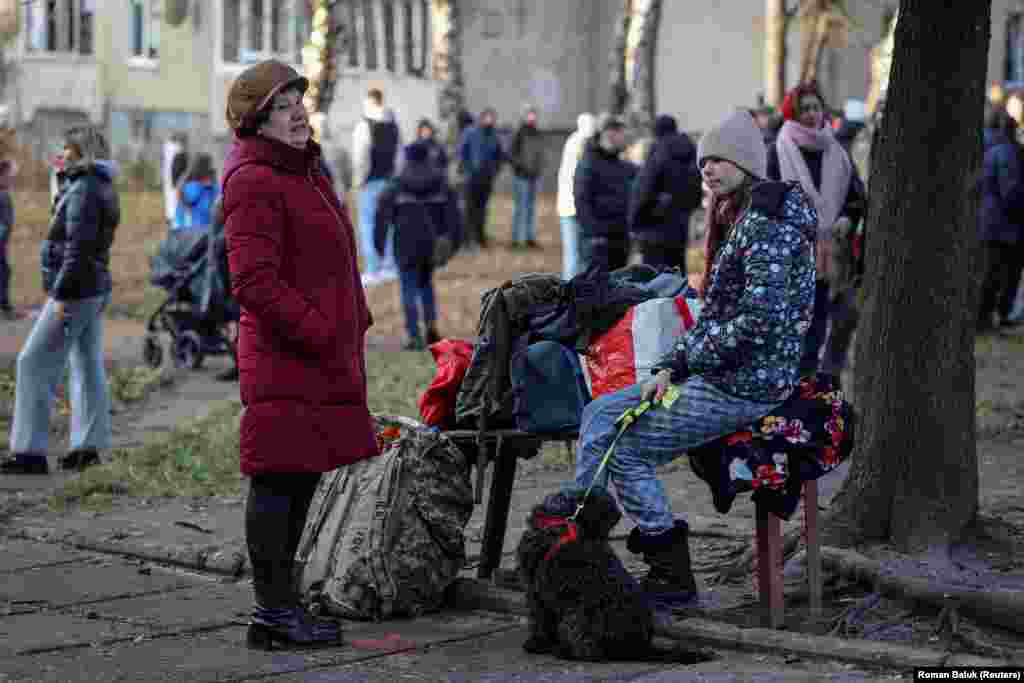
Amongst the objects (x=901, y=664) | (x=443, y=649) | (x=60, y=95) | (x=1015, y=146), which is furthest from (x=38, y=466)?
(x=60, y=95)

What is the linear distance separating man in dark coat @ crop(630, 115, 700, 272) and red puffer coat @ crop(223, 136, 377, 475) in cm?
873

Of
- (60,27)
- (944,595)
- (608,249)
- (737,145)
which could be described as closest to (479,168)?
(608,249)

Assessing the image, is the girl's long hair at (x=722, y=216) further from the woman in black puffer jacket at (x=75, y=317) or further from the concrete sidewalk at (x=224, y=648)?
the woman in black puffer jacket at (x=75, y=317)

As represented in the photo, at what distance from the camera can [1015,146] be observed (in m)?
17.7

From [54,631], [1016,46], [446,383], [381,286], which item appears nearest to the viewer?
[54,631]

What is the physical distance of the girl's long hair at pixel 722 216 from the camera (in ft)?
23.3

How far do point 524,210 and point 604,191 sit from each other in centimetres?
1114

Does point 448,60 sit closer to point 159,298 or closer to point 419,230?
point 159,298

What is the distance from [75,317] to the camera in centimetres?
1123

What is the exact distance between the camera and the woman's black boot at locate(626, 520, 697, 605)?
7164mm

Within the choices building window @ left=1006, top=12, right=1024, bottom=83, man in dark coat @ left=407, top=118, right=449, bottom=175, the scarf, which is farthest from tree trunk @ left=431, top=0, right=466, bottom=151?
the scarf

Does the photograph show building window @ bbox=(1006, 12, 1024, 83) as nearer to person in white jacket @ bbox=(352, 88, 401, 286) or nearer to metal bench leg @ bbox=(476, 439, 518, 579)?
person in white jacket @ bbox=(352, 88, 401, 286)

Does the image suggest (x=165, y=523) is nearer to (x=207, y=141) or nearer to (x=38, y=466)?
(x=38, y=466)

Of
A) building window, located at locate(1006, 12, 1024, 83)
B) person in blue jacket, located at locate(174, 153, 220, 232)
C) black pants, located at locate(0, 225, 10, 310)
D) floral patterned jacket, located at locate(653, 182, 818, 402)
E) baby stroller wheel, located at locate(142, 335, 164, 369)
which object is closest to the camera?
floral patterned jacket, located at locate(653, 182, 818, 402)
